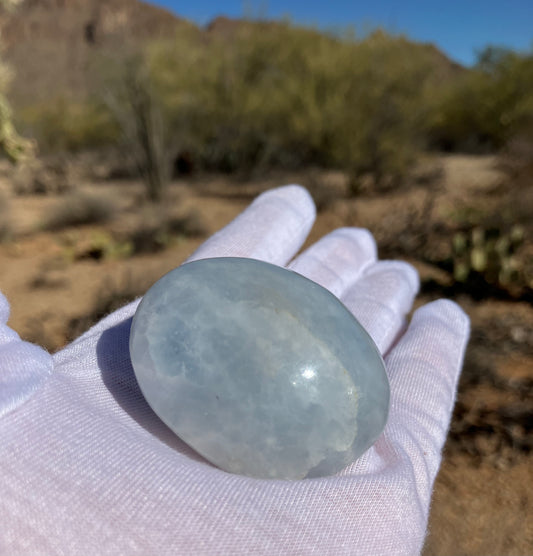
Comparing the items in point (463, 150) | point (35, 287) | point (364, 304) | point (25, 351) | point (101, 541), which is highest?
point (25, 351)

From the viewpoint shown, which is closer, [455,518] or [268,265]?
[268,265]

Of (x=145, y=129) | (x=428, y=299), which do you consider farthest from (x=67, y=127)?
(x=428, y=299)

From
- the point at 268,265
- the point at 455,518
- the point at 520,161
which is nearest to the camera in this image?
the point at 268,265

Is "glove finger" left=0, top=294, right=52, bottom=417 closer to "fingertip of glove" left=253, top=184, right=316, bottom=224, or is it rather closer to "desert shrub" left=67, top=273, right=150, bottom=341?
"fingertip of glove" left=253, top=184, right=316, bottom=224

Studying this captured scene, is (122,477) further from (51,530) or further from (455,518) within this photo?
(455,518)

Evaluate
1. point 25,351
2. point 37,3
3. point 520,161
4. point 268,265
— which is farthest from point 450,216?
point 37,3

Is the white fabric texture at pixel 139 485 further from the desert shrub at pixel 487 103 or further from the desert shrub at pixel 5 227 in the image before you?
the desert shrub at pixel 487 103
